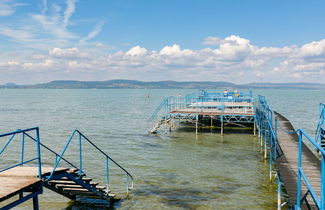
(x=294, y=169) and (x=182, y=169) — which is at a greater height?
(x=294, y=169)

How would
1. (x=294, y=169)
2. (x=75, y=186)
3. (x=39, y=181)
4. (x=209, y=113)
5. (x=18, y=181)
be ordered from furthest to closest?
1. (x=209, y=113)
2. (x=294, y=169)
3. (x=75, y=186)
4. (x=39, y=181)
5. (x=18, y=181)

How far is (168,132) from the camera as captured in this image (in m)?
33.6

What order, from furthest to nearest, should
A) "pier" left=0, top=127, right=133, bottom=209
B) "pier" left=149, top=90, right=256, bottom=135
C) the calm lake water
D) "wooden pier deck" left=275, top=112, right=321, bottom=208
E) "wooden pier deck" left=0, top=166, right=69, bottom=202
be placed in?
1. "pier" left=149, top=90, right=256, bottom=135
2. the calm lake water
3. "wooden pier deck" left=275, top=112, right=321, bottom=208
4. "pier" left=0, top=127, right=133, bottom=209
5. "wooden pier deck" left=0, top=166, right=69, bottom=202

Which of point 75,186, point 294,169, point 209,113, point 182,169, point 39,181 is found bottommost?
point 182,169

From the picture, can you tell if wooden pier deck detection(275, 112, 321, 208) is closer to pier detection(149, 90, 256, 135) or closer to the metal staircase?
the metal staircase

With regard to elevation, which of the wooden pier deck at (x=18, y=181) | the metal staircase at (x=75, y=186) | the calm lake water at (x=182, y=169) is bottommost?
the calm lake water at (x=182, y=169)

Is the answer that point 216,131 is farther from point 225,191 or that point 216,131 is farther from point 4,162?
point 4,162

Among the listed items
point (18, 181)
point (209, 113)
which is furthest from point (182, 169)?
point (209, 113)

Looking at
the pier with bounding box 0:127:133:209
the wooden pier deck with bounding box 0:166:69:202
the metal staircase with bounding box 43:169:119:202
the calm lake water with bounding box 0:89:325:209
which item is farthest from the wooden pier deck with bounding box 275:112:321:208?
the wooden pier deck with bounding box 0:166:69:202

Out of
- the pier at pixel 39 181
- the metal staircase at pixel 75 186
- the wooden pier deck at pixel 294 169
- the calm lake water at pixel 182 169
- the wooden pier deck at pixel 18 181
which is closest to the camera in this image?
the wooden pier deck at pixel 18 181

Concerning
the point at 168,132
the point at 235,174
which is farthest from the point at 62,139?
the point at 235,174

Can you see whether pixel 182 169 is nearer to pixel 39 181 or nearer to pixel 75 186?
pixel 75 186

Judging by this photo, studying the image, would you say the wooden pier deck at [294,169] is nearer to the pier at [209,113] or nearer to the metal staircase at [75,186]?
the metal staircase at [75,186]

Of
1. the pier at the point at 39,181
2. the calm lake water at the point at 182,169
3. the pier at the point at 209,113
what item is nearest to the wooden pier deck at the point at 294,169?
the calm lake water at the point at 182,169
